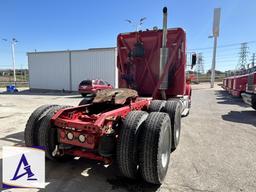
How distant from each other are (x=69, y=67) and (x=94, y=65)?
12.1 feet

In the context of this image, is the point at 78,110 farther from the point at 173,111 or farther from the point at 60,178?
the point at 173,111

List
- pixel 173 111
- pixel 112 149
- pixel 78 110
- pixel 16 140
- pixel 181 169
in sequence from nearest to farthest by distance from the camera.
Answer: pixel 112 149
pixel 181 169
pixel 78 110
pixel 173 111
pixel 16 140

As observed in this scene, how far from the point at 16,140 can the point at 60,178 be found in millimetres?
2626

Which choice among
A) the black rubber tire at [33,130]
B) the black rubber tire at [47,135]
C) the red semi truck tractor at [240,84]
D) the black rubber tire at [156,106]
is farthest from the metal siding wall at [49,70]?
the black rubber tire at [47,135]

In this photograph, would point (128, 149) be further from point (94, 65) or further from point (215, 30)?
point (215, 30)

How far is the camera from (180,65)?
629 centimetres

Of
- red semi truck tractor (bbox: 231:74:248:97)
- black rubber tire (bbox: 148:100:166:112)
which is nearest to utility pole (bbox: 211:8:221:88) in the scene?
red semi truck tractor (bbox: 231:74:248:97)

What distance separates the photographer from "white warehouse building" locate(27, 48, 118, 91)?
22469mm

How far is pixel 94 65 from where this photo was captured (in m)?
23.1

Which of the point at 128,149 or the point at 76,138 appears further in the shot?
the point at 76,138

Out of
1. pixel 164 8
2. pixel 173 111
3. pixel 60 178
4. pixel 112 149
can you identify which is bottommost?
pixel 60 178

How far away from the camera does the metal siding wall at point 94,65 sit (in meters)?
22.3

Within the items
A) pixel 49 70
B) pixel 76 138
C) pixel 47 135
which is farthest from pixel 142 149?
pixel 49 70

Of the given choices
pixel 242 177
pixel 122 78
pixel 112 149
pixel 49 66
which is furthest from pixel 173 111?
pixel 49 66
